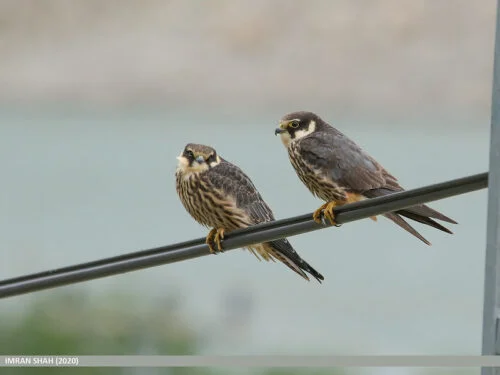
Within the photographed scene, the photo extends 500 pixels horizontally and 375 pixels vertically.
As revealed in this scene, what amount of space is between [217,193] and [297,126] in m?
0.46

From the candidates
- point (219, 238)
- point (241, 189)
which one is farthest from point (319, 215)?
point (241, 189)

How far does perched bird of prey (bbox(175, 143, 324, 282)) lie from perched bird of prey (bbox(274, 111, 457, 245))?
0.24 m

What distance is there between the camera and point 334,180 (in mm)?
4684

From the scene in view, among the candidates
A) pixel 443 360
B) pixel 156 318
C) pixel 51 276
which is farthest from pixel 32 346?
pixel 443 360

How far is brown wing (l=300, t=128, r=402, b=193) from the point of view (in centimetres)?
458

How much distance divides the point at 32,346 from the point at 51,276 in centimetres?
286

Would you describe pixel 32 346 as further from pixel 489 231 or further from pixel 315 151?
pixel 489 231

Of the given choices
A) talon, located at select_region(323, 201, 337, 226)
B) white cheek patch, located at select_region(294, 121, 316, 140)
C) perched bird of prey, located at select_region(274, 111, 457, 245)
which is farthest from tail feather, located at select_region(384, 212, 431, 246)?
white cheek patch, located at select_region(294, 121, 316, 140)

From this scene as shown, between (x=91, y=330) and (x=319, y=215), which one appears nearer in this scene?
(x=319, y=215)

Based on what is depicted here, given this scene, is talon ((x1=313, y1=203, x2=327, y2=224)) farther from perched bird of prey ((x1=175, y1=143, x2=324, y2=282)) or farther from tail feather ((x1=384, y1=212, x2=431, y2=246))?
perched bird of prey ((x1=175, y1=143, x2=324, y2=282))

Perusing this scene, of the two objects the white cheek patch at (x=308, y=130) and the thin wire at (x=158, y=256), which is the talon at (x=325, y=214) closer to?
the thin wire at (x=158, y=256)

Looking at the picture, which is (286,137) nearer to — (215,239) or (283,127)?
(283,127)

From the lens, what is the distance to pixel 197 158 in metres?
4.92

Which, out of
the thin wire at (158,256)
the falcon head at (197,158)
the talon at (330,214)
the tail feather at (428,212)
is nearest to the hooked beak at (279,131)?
the falcon head at (197,158)
